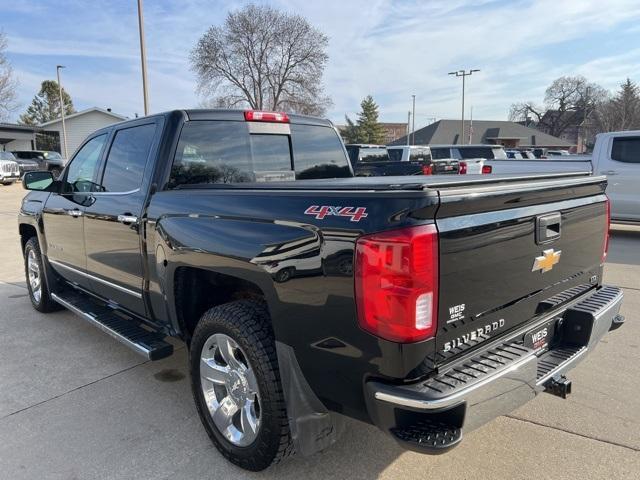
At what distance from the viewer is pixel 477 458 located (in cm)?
274

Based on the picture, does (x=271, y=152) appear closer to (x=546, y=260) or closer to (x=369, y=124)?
(x=546, y=260)

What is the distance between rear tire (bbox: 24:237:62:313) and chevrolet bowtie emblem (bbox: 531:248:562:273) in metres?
4.66

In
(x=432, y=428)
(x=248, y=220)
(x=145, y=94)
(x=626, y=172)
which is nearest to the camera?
(x=432, y=428)

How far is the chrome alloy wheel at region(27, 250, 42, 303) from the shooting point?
536 centimetres

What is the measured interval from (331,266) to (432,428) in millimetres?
752

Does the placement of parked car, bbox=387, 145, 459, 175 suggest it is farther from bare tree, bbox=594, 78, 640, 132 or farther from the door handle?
bare tree, bbox=594, 78, 640, 132

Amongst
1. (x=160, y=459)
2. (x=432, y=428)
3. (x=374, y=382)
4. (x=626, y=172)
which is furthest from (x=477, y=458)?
(x=626, y=172)

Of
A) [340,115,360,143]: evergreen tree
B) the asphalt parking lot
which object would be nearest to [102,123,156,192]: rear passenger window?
the asphalt parking lot

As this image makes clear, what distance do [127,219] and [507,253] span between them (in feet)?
8.13

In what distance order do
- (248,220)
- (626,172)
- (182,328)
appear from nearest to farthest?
(248,220) → (182,328) → (626,172)

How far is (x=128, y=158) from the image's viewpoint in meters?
3.67

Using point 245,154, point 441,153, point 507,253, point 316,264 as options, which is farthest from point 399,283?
point 441,153

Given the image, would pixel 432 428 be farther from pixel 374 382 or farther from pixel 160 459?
pixel 160 459

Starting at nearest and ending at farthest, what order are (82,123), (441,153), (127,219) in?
(127,219) < (441,153) < (82,123)
